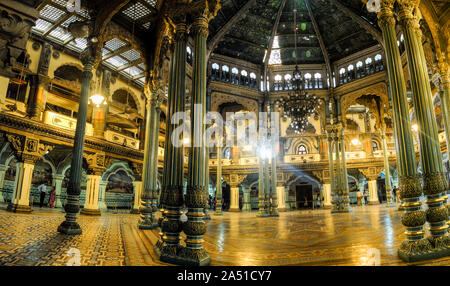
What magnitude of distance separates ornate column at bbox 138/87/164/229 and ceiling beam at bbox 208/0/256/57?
6.22 meters

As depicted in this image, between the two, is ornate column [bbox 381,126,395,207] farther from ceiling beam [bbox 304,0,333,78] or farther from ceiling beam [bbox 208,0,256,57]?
ceiling beam [bbox 208,0,256,57]

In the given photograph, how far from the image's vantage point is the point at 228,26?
558 inches

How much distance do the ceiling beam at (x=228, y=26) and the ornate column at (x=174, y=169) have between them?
9.38 m

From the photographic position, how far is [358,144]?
24812 millimetres

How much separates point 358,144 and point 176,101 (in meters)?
23.6

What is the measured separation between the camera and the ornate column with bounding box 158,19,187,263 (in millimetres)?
4199

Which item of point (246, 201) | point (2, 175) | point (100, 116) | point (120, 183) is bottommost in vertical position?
point (246, 201)

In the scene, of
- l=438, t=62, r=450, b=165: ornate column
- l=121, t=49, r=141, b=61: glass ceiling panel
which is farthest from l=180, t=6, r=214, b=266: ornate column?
l=121, t=49, r=141, b=61: glass ceiling panel

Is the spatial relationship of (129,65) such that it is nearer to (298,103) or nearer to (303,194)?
(298,103)

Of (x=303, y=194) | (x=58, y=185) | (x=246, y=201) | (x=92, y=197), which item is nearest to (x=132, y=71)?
(x=92, y=197)

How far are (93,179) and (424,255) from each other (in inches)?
576

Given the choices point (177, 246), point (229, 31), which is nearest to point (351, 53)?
point (229, 31)

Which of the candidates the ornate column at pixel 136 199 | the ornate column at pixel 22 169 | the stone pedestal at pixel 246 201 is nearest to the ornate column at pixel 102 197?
the ornate column at pixel 136 199

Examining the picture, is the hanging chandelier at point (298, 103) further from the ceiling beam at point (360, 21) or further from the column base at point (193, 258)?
the column base at point (193, 258)
